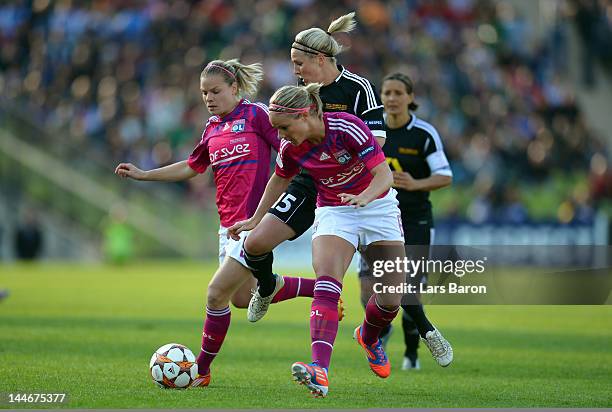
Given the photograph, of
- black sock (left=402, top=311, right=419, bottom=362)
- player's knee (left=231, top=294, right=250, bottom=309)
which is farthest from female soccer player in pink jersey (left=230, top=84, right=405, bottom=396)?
black sock (left=402, top=311, right=419, bottom=362)

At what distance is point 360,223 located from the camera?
7.96 meters

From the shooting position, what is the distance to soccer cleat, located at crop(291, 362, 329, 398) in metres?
7.04

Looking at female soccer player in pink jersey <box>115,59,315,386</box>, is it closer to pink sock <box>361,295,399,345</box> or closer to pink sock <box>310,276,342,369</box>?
pink sock <box>361,295,399,345</box>

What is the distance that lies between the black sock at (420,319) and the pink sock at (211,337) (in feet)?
5.22

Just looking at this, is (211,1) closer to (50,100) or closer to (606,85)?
(50,100)

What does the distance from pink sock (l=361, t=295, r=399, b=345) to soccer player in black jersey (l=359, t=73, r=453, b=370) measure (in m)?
1.15

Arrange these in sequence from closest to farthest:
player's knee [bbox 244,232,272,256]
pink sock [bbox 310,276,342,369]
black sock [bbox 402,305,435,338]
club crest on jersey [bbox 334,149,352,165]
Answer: pink sock [bbox 310,276,342,369], club crest on jersey [bbox 334,149,352,165], player's knee [bbox 244,232,272,256], black sock [bbox 402,305,435,338]

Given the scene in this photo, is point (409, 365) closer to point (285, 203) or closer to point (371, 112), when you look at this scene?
point (285, 203)

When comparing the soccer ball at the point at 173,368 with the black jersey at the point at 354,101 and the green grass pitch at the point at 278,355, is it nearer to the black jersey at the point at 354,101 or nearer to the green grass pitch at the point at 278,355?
the green grass pitch at the point at 278,355

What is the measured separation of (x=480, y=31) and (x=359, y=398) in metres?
23.2

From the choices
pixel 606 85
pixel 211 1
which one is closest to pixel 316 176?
pixel 211 1

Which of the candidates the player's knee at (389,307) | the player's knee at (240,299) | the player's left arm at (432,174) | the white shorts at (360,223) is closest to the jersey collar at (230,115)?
→ the white shorts at (360,223)

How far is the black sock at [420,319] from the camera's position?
9.08 metres

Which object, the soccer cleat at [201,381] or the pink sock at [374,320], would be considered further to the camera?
the pink sock at [374,320]
